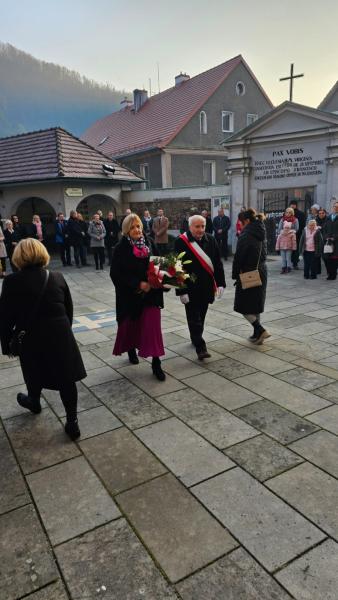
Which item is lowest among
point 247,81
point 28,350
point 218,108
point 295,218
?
point 28,350

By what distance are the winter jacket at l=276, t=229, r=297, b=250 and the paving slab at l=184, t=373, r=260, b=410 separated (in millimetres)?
7723

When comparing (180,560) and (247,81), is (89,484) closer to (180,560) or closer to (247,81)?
(180,560)

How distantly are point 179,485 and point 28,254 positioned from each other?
82.6 inches

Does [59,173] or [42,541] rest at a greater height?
[59,173]

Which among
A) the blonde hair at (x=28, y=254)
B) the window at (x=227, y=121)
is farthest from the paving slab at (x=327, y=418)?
the window at (x=227, y=121)

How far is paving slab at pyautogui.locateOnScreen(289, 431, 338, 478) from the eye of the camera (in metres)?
3.15

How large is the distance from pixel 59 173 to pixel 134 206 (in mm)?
3750

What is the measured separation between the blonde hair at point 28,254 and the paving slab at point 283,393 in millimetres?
2542

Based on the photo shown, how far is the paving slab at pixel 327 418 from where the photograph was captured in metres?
3.67

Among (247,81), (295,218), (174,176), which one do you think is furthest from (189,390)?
(247,81)

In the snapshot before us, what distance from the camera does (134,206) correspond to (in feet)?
60.7

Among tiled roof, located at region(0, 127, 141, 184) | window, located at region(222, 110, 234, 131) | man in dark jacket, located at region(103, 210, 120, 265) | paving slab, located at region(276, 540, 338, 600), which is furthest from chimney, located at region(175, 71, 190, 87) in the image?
paving slab, located at region(276, 540, 338, 600)

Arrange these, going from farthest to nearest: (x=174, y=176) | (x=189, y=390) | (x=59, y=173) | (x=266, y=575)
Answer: (x=174, y=176)
(x=59, y=173)
(x=189, y=390)
(x=266, y=575)

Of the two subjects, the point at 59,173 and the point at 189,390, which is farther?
the point at 59,173
